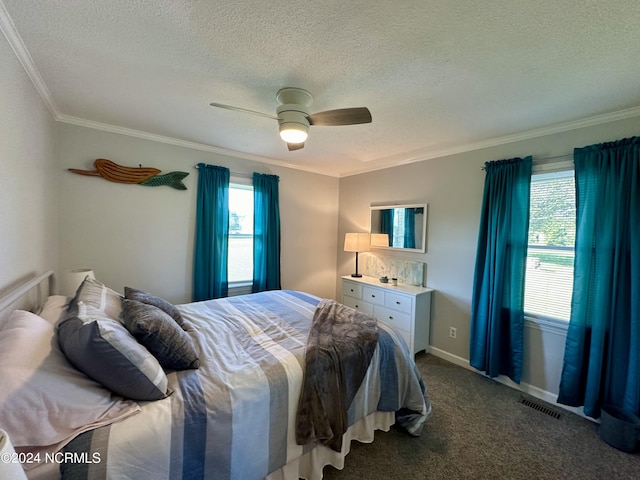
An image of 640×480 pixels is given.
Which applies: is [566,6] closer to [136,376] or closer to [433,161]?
[433,161]

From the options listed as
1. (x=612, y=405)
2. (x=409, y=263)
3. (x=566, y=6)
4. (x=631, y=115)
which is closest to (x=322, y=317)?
(x=409, y=263)

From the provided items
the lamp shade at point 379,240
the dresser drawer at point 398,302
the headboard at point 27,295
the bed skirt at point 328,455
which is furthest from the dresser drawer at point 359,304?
the headboard at point 27,295

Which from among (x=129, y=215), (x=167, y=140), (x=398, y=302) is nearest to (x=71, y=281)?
(x=129, y=215)

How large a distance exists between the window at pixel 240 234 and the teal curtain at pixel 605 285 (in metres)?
3.43

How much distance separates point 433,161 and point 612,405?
8.80 ft

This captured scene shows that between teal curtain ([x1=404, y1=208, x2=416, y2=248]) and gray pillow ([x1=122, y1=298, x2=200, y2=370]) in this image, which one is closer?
gray pillow ([x1=122, y1=298, x2=200, y2=370])

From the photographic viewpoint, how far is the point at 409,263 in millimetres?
3488

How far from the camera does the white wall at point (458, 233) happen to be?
7.84 ft

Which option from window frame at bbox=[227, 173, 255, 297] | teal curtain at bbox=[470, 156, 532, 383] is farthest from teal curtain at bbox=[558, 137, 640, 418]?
window frame at bbox=[227, 173, 255, 297]

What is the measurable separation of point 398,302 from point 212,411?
2.45 meters

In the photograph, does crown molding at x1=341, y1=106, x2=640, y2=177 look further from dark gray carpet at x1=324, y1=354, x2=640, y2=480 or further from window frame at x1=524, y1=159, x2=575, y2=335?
dark gray carpet at x1=324, y1=354, x2=640, y2=480

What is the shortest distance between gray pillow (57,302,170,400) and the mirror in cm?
305

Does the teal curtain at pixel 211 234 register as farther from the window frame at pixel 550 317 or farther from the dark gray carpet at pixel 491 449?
the window frame at pixel 550 317

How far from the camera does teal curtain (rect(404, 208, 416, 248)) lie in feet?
11.3
